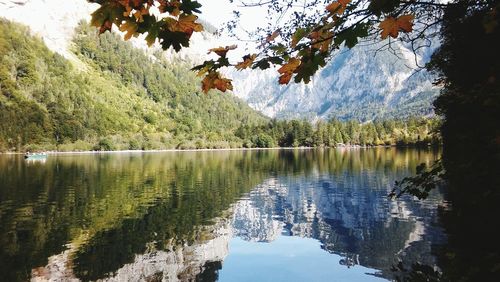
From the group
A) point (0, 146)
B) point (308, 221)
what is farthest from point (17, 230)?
point (0, 146)

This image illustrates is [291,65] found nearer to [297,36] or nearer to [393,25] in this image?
[297,36]

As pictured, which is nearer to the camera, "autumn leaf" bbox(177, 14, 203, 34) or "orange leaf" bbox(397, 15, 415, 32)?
"autumn leaf" bbox(177, 14, 203, 34)

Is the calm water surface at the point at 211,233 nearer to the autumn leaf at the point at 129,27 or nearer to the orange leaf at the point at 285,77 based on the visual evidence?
the orange leaf at the point at 285,77

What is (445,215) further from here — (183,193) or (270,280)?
(183,193)

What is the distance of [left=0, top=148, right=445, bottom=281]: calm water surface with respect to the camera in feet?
65.4

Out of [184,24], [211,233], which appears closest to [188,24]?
[184,24]

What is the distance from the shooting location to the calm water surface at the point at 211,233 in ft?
65.4

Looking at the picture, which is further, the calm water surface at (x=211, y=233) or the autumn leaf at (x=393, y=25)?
the calm water surface at (x=211, y=233)

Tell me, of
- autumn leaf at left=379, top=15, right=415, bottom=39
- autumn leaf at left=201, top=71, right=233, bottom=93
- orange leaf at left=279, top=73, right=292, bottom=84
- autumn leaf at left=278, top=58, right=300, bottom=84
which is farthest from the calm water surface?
autumn leaf at left=379, top=15, right=415, bottom=39

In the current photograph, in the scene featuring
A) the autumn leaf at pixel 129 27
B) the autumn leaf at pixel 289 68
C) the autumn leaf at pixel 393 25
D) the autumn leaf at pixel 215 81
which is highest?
the autumn leaf at pixel 393 25

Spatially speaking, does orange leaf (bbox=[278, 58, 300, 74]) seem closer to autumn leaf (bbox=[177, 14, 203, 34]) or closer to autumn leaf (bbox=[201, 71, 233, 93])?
autumn leaf (bbox=[201, 71, 233, 93])

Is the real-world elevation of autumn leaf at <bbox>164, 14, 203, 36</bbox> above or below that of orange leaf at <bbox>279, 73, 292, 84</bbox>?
above

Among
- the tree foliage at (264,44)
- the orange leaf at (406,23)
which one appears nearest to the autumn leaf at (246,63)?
the tree foliage at (264,44)

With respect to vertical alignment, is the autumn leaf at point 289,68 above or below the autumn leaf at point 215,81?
above
